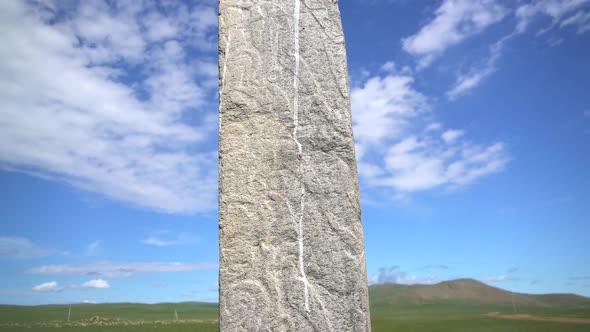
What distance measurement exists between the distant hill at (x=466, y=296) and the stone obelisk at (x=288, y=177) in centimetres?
7750

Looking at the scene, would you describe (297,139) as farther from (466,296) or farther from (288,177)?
(466,296)

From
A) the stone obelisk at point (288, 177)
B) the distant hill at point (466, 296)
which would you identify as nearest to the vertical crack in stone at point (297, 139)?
the stone obelisk at point (288, 177)

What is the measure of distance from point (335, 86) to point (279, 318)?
2360 mm

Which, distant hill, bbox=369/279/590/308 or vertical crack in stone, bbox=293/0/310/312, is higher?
vertical crack in stone, bbox=293/0/310/312

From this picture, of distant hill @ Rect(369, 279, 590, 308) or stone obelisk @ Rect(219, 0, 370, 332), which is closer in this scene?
stone obelisk @ Rect(219, 0, 370, 332)

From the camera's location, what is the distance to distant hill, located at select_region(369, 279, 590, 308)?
77562 mm

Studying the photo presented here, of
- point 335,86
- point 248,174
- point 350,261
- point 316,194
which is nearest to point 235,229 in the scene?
point 248,174

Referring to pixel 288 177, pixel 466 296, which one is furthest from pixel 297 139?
pixel 466 296

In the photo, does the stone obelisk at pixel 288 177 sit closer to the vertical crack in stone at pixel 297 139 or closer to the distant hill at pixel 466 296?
the vertical crack in stone at pixel 297 139

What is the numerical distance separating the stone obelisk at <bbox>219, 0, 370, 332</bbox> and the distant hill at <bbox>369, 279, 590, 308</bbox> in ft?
254

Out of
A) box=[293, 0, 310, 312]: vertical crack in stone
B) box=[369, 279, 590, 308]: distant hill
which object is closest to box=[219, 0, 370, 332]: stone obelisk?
box=[293, 0, 310, 312]: vertical crack in stone

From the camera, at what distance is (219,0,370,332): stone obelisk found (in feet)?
14.0

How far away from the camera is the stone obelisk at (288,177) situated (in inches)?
168

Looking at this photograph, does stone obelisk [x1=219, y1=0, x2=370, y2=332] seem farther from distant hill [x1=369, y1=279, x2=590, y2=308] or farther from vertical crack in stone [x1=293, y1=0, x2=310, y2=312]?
distant hill [x1=369, y1=279, x2=590, y2=308]
